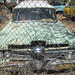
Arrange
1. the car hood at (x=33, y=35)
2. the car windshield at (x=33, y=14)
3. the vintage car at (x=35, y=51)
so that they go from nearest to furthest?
the vintage car at (x=35, y=51)
the car hood at (x=33, y=35)
the car windshield at (x=33, y=14)

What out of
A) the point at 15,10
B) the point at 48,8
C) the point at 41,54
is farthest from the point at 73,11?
the point at 41,54

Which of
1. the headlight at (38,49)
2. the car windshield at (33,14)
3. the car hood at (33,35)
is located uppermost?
the car windshield at (33,14)

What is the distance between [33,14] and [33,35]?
1.08 m

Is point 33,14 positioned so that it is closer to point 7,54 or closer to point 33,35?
point 33,35

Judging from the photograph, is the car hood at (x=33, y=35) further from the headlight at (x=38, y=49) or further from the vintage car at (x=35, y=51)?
the headlight at (x=38, y=49)

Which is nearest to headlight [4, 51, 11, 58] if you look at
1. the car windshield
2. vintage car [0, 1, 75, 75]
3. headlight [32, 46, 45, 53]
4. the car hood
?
vintage car [0, 1, 75, 75]

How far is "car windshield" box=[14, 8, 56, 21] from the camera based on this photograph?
341 centimetres

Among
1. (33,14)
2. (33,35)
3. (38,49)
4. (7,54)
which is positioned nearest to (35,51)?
(38,49)

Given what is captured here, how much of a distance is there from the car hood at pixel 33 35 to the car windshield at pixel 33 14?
263mm

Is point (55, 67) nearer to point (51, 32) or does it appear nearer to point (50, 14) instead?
point (51, 32)

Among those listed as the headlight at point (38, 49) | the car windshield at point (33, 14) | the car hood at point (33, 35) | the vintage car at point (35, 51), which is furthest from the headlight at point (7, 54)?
the car windshield at point (33, 14)

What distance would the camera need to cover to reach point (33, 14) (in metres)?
3.41

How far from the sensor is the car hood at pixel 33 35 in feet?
7.84

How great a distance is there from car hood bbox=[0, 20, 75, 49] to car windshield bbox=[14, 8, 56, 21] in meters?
0.26
